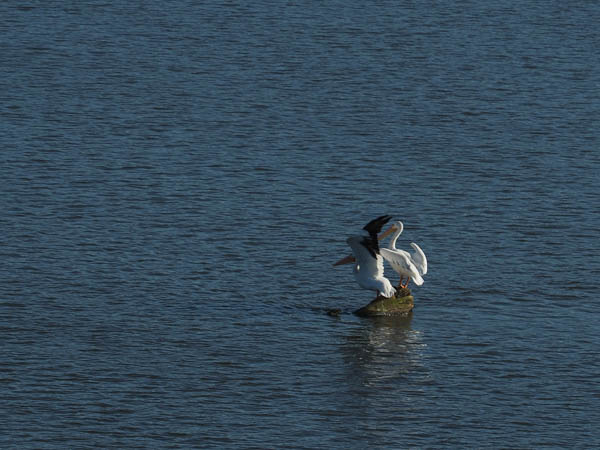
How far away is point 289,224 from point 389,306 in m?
9.36

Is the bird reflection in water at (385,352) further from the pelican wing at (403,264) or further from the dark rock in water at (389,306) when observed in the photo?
the pelican wing at (403,264)

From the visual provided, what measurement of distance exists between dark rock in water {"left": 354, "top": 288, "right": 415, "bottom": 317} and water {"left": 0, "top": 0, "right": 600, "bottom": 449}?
0.48m

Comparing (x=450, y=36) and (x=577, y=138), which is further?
(x=450, y=36)

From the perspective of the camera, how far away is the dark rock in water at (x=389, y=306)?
144ft

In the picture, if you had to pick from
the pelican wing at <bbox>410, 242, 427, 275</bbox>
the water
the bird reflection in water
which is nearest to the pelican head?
the pelican wing at <bbox>410, 242, 427, 275</bbox>

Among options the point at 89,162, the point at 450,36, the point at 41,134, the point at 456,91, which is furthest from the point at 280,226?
the point at 450,36

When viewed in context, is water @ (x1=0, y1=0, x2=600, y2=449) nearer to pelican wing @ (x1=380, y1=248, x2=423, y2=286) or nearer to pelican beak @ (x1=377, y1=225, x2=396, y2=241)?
pelican wing @ (x1=380, y1=248, x2=423, y2=286)

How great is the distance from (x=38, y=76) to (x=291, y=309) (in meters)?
33.4

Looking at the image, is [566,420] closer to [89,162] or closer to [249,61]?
[89,162]

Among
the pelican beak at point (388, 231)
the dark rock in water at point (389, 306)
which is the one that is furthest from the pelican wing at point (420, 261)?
the pelican beak at point (388, 231)

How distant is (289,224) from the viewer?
52469 mm

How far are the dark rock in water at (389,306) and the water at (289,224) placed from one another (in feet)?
1.58

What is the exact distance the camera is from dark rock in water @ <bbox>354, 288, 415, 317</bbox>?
144 feet

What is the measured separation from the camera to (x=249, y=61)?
257 feet
